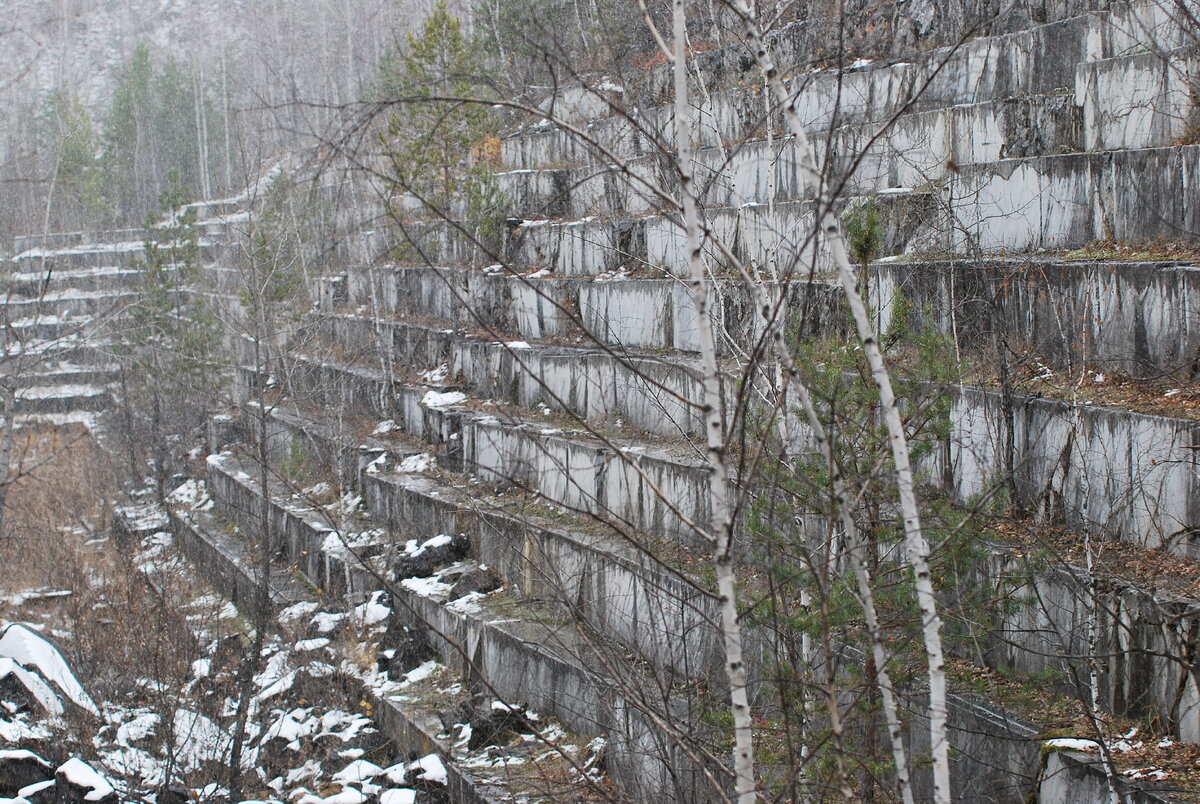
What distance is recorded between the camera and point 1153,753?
4.68 m

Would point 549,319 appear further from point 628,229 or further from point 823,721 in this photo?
point 823,721

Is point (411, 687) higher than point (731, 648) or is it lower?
lower

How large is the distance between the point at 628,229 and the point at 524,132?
7.24m

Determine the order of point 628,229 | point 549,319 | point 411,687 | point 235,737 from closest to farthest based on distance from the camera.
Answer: point 235,737
point 411,687
point 628,229
point 549,319

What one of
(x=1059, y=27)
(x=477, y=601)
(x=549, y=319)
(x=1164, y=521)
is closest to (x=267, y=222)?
(x=549, y=319)

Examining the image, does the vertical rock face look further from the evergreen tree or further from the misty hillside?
the evergreen tree

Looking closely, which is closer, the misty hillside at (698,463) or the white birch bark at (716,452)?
the white birch bark at (716,452)

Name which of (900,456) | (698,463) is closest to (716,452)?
(900,456)

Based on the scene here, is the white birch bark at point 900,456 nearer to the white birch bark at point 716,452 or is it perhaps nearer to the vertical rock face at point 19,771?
the white birch bark at point 716,452

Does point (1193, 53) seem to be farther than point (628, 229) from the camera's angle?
No

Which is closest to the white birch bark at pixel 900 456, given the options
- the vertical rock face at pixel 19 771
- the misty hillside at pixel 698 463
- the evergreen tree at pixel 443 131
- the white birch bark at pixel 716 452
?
the misty hillside at pixel 698 463

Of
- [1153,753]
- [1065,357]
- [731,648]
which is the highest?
[1065,357]

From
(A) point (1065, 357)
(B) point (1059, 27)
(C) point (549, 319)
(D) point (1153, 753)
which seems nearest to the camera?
(D) point (1153, 753)

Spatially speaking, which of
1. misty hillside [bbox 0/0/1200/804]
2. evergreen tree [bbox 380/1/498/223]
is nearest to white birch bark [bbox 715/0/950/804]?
misty hillside [bbox 0/0/1200/804]
